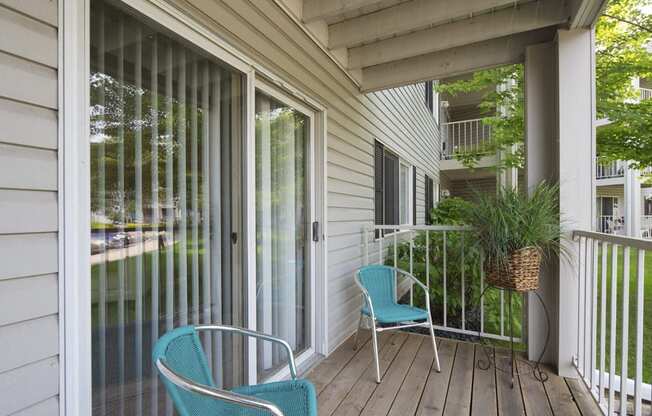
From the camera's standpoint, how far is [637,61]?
3896 millimetres

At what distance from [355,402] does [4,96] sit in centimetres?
226

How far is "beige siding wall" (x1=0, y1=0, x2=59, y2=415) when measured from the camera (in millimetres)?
959

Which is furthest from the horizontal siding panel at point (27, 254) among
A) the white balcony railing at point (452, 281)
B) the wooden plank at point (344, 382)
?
the white balcony railing at point (452, 281)

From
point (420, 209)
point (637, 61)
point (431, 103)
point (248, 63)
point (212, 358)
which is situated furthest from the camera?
point (431, 103)

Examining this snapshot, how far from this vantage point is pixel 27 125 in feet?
3.29

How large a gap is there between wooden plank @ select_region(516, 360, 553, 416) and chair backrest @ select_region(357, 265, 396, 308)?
1102 millimetres

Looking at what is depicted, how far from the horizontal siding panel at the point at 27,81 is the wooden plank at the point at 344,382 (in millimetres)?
2057

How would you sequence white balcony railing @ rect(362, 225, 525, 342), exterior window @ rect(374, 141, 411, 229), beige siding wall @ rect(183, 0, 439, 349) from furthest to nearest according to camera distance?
exterior window @ rect(374, 141, 411, 229) → white balcony railing @ rect(362, 225, 525, 342) → beige siding wall @ rect(183, 0, 439, 349)

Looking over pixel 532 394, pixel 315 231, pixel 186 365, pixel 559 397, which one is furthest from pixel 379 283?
pixel 186 365

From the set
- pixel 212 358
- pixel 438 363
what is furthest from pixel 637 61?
pixel 212 358

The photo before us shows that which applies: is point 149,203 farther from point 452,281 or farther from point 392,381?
point 452,281

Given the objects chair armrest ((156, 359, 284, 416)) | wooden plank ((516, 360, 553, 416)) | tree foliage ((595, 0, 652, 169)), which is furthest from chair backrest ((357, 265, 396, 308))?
tree foliage ((595, 0, 652, 169))

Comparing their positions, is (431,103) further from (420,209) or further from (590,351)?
(590,351)

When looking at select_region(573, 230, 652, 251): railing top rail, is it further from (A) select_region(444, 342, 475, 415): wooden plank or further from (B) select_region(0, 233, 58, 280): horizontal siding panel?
(B) select_region(0, 233, 58, 280): horizontal siding panel
